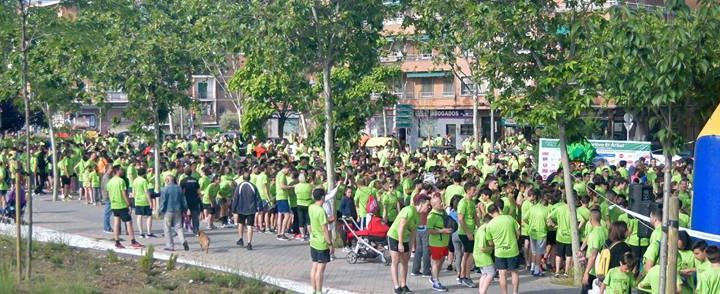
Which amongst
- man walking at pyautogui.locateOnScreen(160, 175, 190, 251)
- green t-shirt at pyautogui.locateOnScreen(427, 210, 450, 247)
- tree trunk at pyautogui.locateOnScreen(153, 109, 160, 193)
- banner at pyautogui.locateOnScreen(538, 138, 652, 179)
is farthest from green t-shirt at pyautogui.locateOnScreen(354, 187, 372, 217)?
banner at pyautogui.locateOnScreen(538, 138, 652, 179)

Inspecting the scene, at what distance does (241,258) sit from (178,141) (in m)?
24.8

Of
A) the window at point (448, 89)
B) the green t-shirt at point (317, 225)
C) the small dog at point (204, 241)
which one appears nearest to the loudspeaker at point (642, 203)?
the green t-shirt at point (317, 225)

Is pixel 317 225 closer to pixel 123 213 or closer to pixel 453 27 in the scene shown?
pixel 123 213

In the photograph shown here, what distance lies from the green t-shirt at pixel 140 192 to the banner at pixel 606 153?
36.2ft

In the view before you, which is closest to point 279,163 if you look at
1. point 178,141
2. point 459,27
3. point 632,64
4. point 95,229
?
point 95,229

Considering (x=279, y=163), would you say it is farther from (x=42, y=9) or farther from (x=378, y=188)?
(x=42, y=9)

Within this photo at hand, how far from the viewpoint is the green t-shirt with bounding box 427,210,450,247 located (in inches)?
671

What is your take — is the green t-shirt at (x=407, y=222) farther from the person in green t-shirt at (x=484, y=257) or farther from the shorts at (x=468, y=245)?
the shorts at (x=468, y=245)

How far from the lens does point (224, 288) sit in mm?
16500

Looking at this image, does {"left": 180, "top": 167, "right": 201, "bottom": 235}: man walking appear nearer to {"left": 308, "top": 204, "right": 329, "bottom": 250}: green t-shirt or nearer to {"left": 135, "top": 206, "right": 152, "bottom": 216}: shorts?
{"left": 135, "top": 206, "right": 152, "bottom": 216}: shorts

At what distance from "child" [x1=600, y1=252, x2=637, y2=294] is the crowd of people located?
13 millimetres

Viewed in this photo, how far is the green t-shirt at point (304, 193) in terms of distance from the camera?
21.9m

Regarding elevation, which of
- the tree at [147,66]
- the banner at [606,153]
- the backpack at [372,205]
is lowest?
the backpack at [372,205]

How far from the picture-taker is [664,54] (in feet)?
39.7
